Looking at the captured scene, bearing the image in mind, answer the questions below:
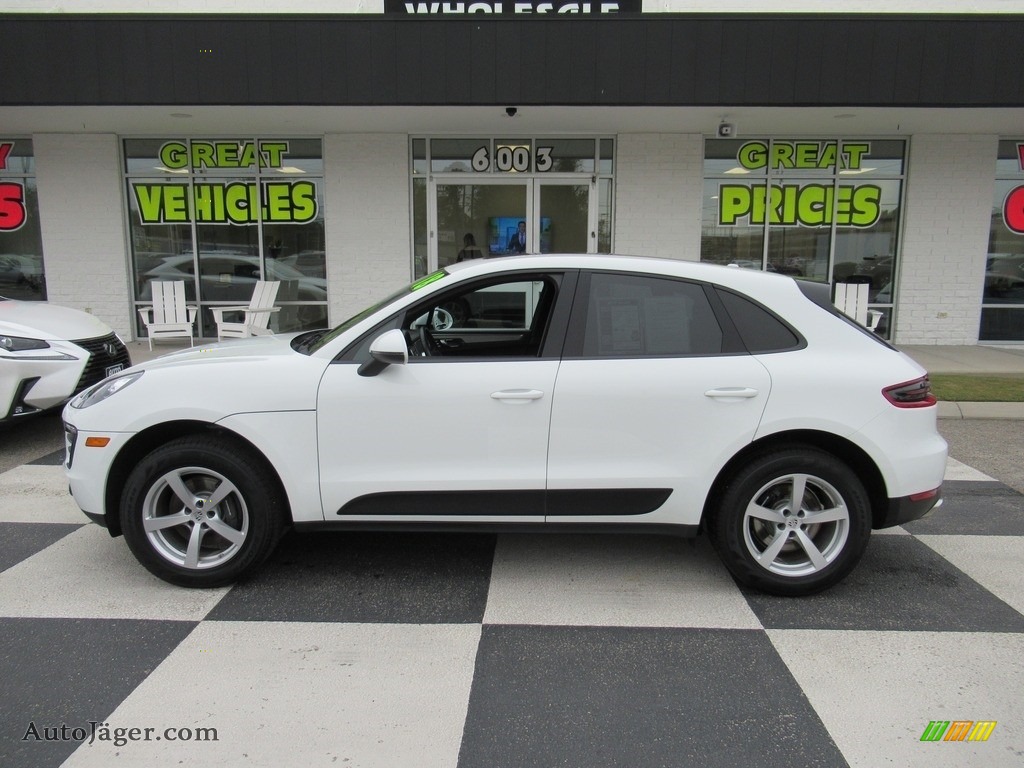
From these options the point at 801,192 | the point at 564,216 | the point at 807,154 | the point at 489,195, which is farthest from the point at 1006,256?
the point at 489,195

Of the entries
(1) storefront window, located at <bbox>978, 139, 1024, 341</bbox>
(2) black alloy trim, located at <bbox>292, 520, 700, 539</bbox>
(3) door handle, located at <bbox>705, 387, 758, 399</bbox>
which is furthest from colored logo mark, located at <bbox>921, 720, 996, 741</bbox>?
(1) storefront window, located at <bbox>978, 139, 1024, 341</bbox>

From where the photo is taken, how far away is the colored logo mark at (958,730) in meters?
2.63

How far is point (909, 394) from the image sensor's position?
354 centimetres

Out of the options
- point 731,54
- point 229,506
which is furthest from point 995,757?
point 731,54

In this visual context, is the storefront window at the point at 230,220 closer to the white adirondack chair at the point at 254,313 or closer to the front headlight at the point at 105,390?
the white adirondack chair at the point at 254,313

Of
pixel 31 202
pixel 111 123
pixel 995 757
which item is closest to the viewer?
pixel 995 757

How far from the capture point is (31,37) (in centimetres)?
912

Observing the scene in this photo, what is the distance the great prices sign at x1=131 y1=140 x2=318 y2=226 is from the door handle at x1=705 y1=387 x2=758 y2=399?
31.8 feet

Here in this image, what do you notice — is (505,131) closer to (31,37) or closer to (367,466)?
(31,37)

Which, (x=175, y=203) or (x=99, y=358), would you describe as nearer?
(x=99, y=358)

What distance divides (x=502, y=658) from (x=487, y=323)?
8.39ft

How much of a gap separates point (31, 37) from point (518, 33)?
6136 mm

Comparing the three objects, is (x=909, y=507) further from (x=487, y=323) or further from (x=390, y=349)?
(x=487, y=323)

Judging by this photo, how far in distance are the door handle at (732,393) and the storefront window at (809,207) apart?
28.2 ft
